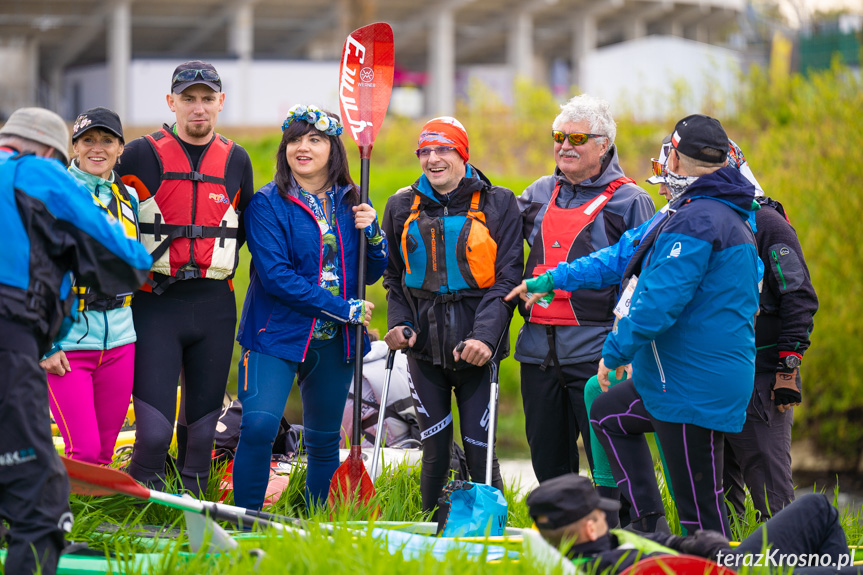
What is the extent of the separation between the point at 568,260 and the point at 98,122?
2292 millimetres

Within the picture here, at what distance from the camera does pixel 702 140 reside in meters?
3.64

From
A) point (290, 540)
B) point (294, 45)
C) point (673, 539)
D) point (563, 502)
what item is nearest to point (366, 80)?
point (290, 540)

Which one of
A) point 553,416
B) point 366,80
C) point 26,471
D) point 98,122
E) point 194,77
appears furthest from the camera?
point 366,80

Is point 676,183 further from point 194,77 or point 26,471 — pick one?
point 26,471

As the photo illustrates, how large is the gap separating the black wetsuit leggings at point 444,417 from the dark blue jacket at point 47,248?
178cm

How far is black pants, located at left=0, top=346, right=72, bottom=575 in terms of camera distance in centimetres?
296

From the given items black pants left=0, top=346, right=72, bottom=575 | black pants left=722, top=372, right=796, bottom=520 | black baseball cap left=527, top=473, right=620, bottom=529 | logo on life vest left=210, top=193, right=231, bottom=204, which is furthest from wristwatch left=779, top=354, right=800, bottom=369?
black pants left=0, top=346, right=72, bottom=575

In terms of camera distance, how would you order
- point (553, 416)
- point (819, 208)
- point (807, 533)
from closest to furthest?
point (807, 533)
point (553, 416)
point (819, 208)

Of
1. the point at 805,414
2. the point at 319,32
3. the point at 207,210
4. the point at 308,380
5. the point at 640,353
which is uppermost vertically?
the point at 319,32

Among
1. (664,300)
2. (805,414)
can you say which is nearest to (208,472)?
(664,300)

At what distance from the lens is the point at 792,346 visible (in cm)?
442

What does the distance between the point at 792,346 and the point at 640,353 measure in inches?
44.2

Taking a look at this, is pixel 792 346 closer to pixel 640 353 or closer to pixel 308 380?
pixel 640 353

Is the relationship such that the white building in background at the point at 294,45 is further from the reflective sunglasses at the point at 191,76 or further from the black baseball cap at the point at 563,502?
the black baseball cap at the point at 563,502
